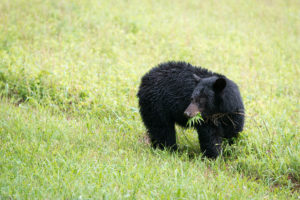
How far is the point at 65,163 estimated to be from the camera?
447 centimetres

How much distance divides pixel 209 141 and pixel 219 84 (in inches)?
35.9

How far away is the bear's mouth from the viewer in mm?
4912

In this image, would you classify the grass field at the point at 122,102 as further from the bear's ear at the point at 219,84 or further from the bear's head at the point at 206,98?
the bear's ear at the point at 219,84

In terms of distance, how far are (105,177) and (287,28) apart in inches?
489

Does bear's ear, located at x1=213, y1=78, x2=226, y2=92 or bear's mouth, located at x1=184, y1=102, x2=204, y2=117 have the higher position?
bear's ear, located at x1=213, y1=78, x2=226, y2=92

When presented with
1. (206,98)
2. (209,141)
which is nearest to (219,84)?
(206,98)

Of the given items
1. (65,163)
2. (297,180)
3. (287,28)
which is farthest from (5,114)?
(287,28)

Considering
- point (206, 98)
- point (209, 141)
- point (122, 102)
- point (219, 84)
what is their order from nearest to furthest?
point (219, 84) → point (206, 98) → point (209, 141) → point (122, 102)

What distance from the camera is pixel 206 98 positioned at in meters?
5.05

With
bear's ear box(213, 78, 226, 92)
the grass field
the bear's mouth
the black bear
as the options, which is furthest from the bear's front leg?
bear's ear box(213, 78, 226, 92)

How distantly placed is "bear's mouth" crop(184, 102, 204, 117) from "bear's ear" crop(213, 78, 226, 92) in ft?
1.26

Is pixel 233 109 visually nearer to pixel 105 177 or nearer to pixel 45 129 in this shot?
pixel 105 177

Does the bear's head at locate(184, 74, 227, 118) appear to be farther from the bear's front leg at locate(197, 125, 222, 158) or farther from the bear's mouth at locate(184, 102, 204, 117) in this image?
the bear's front leg at locate(197, 125, 222, 158)

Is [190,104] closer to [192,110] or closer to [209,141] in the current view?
[192,110]
